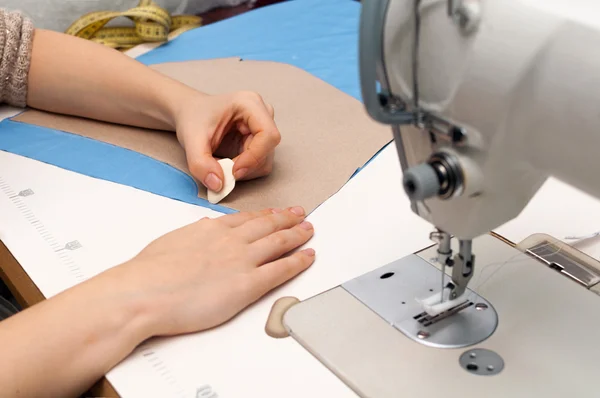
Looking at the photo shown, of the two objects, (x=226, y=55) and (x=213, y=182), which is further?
(x=226, y=55)

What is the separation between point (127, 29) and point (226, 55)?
26cm

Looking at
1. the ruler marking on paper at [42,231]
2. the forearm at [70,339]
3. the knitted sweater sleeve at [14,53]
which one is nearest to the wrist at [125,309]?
the forearm at [70,339]

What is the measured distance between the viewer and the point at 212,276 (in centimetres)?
70

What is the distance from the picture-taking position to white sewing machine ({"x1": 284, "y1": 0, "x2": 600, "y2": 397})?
0.50m

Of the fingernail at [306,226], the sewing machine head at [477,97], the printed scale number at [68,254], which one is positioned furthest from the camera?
the fingernail at [306,226]

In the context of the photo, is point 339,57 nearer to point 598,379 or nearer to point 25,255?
point 25,255

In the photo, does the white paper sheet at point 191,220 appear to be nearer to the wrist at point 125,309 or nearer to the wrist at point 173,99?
the wrist at point 125,309

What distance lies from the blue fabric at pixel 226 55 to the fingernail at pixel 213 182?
0.02 metres

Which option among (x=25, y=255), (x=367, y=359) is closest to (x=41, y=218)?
(x=25, y=255)

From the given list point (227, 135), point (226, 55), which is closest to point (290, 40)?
point (226, 55)

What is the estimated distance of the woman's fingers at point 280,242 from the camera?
76cm

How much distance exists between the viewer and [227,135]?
Answer: 3.31 ft

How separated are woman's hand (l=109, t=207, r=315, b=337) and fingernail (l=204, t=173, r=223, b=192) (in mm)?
100

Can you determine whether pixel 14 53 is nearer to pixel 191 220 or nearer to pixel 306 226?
pixel 191 220
